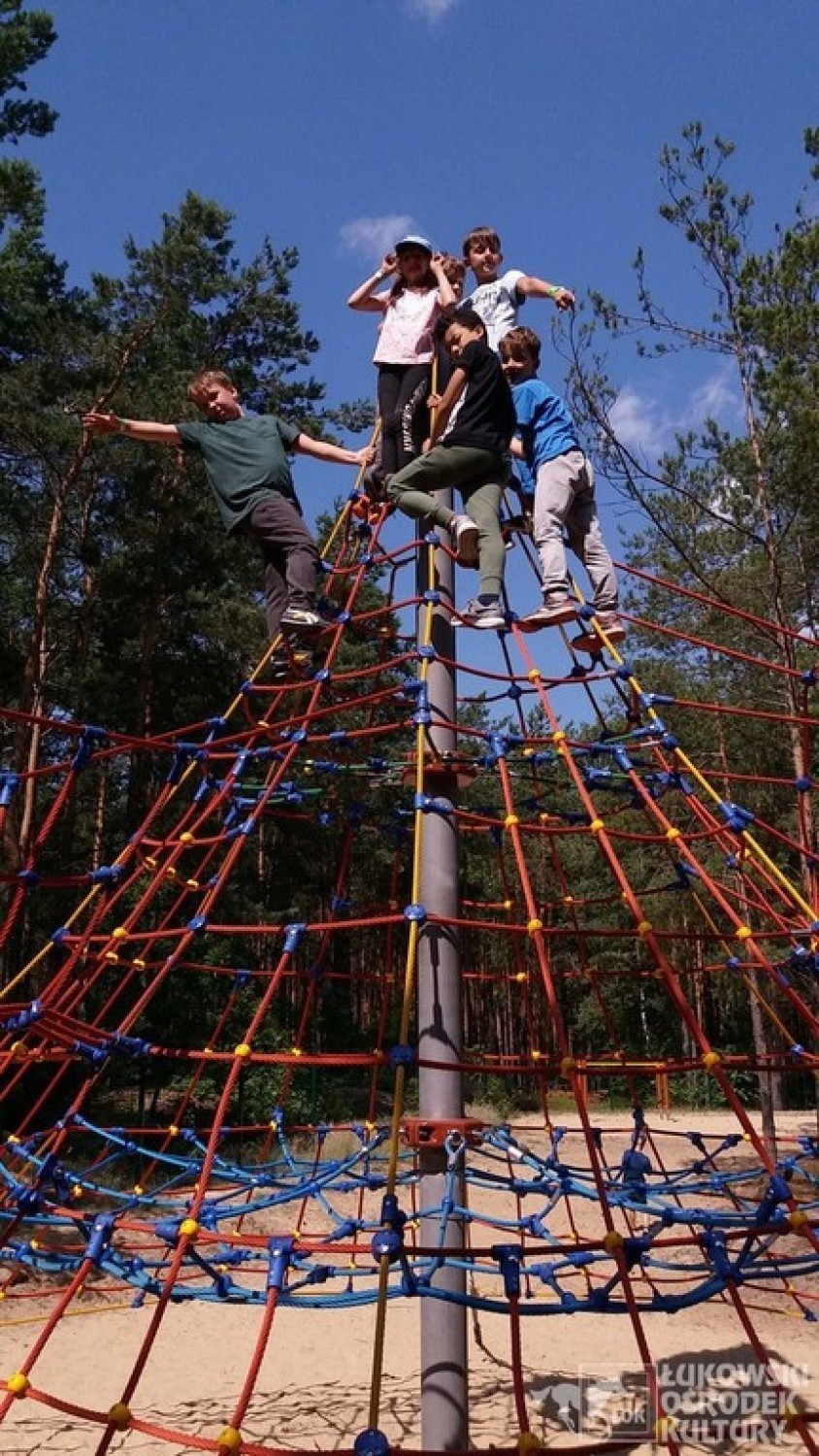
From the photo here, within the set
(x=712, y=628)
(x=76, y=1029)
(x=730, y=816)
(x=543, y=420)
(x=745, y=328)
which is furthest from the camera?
(x=712, y=628)

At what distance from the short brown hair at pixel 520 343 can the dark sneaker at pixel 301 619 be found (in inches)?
61.2

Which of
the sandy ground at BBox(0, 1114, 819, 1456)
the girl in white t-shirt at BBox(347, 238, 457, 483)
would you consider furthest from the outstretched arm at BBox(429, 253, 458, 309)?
the sandy ground at BBox(0, 1114, 819, 1456)

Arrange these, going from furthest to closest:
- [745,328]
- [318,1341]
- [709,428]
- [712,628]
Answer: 1. [712,628]
2. [709,428]
3. [745,328]
4. [318,1341]

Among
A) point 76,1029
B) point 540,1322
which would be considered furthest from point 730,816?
point 540,1322

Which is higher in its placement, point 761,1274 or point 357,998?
point 357,998

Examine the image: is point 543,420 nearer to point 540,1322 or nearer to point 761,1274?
point 761,1274

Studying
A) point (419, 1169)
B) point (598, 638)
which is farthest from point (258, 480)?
point (419, 1169)

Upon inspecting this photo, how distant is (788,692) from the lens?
9.43m

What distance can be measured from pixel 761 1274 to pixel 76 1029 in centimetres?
216

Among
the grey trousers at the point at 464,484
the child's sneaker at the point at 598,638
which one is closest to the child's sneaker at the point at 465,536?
the grey trousers at the point at 464,484

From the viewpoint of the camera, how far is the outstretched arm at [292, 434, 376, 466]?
4.68 metres

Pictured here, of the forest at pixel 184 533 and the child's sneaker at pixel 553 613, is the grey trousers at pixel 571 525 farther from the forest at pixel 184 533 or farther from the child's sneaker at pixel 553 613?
the forest at pixel 184 533

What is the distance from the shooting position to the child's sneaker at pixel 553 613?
12.8 feet

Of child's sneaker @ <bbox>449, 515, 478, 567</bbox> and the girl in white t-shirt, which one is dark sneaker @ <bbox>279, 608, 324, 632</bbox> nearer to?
child's sneaker @ <bbox>449, 515, 478, 567</bbox>
